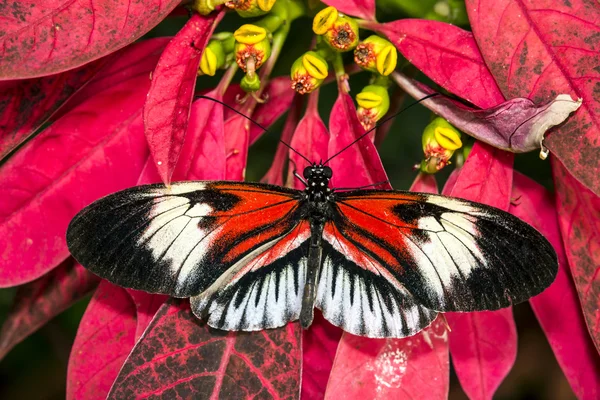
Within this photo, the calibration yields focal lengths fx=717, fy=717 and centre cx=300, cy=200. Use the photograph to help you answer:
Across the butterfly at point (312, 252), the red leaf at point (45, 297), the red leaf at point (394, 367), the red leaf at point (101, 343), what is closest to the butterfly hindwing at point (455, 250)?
the butterfly at point (312, 252)

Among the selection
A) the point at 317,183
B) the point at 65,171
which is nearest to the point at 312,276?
the point at 317,183

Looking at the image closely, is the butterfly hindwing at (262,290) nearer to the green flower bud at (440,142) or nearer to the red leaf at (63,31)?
the green flower bud at (440,142)

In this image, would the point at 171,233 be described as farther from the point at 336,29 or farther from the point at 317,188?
the point at 336,29

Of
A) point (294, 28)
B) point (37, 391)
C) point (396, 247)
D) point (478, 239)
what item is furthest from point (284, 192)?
point (37, 391)

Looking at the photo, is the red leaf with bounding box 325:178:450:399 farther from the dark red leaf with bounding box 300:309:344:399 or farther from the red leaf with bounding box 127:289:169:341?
the red leaf with bounding box 127:289:169:341

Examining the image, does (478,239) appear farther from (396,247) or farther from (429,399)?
(429,399)
